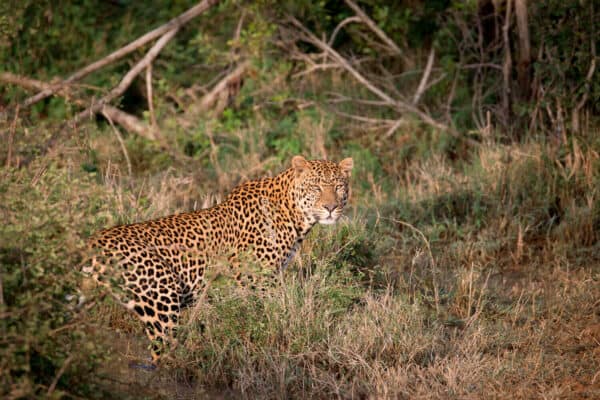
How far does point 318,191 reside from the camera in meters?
7.60

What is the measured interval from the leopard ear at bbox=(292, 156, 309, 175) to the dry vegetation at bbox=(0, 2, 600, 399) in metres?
0.76

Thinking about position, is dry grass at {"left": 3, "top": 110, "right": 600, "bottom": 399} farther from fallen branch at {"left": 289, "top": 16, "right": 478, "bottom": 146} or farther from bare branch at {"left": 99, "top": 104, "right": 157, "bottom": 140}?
bare branch at {"left": 99, "top": 104, "right": 157, "bottom": 140}

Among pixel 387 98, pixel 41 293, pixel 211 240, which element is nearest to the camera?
pixel 41 293

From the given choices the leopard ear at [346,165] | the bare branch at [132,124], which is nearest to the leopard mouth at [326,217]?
the leopard ear at [346,165]

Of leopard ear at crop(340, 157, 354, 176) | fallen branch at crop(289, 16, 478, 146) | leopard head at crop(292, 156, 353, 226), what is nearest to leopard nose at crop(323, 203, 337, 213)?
leopard head at crop(292, 156, 353, 226)

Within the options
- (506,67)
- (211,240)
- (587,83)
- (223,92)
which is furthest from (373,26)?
(211,240)

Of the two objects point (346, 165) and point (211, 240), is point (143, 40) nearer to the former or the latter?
point (346, 165)

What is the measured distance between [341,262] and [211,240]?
1.34m

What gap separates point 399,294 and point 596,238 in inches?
103

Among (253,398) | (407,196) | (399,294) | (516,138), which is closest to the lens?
(253,398)

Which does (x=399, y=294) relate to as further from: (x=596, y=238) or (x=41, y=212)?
(x=41, y=212)

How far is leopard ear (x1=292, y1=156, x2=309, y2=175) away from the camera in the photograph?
7.68 m

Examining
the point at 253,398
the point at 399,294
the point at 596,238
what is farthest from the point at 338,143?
the point at 253,398

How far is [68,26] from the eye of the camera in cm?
1413
